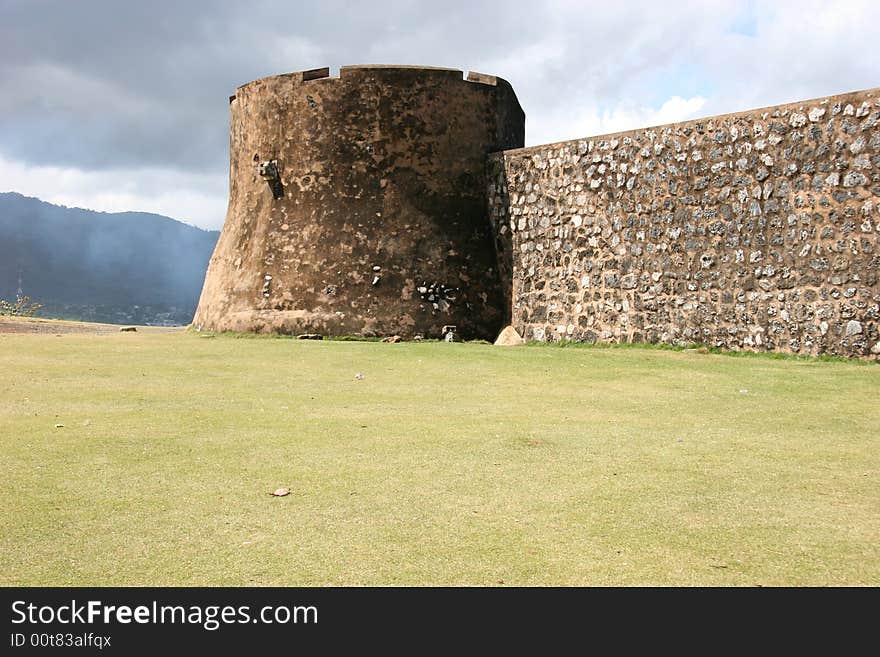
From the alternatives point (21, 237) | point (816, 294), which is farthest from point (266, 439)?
point (21, 237)

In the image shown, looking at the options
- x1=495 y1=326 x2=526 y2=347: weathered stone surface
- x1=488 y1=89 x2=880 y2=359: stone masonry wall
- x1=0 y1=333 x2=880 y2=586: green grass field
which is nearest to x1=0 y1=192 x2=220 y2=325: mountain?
x1=495 y1=326 x2=526 y2=347: weathered stone surface

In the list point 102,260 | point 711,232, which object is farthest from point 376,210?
point 102,260

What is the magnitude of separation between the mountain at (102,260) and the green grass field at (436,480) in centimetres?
5699

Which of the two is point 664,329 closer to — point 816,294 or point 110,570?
point 816,294

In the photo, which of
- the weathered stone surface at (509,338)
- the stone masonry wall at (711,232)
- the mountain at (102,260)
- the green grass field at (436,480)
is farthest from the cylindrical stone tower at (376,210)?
the mountain at (102,260)

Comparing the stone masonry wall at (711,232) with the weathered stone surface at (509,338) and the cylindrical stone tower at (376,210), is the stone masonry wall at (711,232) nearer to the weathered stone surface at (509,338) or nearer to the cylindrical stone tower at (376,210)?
the weathered stone surface at (509,338)

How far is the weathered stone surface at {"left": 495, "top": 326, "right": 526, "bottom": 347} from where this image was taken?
42.5 feet

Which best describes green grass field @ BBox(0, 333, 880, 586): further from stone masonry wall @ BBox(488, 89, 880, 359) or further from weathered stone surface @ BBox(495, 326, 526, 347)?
weathered stone surface @ BBox(495, 326, 526, 347)

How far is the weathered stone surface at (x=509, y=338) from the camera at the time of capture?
42.5 ft

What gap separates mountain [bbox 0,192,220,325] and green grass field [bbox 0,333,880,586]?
5699cm

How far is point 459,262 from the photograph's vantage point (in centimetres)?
1345

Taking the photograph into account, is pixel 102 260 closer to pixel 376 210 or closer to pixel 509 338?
pixel 376 210

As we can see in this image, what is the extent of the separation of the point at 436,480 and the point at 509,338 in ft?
30.2

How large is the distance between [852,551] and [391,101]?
1153cm
